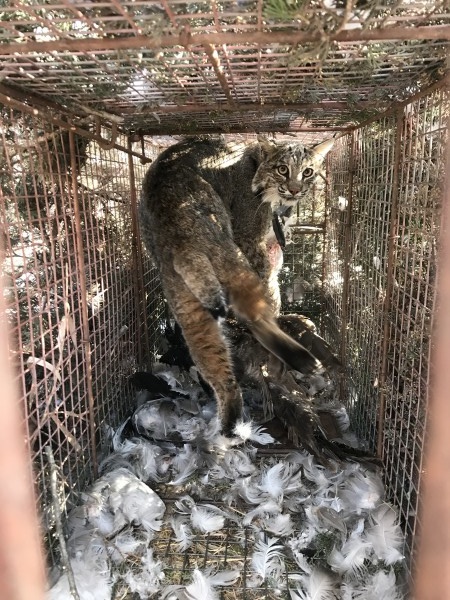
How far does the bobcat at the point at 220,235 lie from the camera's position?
302 cm

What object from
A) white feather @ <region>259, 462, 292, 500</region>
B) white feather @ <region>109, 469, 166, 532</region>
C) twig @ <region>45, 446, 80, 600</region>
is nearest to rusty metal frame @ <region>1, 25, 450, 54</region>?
twig @ <region>45, 446, 80, 600</region>

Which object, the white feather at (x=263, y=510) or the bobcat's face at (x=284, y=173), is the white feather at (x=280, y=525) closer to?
the white feather at (x=263, y=510)

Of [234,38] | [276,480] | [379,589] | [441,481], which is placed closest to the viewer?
[441,481]

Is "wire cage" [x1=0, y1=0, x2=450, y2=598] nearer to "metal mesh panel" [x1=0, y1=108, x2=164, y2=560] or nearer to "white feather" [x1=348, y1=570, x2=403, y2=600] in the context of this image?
"metal mesh panel" [x1=0, y1=108, x2=164, y2=560]

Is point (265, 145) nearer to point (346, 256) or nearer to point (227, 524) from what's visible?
point (346, 256)

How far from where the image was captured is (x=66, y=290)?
2629mm

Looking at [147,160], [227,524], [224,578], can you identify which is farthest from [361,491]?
[147,160]

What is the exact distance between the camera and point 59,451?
248 cm

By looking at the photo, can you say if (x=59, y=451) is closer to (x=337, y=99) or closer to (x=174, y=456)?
(x=174, y=456)

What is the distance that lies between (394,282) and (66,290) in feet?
5.49

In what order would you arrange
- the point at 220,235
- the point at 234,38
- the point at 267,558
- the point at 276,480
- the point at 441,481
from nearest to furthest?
the point at 441,481 → the point at 234,38 → the point at 267,558 → the point at 276,480 → the point at 220,235

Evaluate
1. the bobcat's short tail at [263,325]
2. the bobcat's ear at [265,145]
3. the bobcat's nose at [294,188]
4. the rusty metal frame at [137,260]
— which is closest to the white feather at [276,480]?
the bobcat's short tail at [263,325]

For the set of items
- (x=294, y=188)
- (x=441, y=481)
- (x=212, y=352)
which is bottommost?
(x=212, y=352)

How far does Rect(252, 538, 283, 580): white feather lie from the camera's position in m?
2.34
